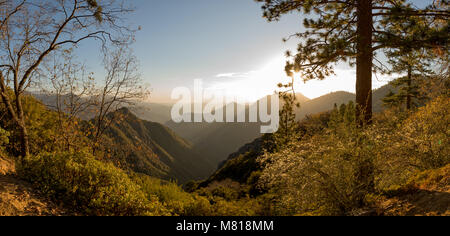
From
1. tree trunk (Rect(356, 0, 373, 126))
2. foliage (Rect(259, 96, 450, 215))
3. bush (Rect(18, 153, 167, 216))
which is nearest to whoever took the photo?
bush (Rect(18, 153, 167, 216))

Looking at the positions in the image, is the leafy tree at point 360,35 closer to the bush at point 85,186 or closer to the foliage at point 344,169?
the foliage at point 344,169

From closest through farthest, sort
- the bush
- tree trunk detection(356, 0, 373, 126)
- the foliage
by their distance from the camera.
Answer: the bush
the foliage
tree trunk detection(356, 0, 373, 126)

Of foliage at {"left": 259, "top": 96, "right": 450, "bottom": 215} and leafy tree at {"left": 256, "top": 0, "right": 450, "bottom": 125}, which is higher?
leafy tree at {"left": 256, "top": 0, "right": 450, "bottom": 125}

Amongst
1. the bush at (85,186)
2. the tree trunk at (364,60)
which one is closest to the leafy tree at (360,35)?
the tree trunk at (364,60)

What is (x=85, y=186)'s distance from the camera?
170 inches

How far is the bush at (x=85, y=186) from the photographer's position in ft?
12.8

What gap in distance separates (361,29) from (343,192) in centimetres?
482

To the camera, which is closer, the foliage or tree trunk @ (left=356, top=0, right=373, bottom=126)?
the foliage

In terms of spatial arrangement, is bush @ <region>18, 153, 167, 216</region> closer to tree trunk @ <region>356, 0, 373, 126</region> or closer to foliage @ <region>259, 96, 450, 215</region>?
foliage @ <region>259, 96, 450, 215</region>

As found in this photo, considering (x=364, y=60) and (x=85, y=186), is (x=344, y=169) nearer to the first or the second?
(x=364, y=60)

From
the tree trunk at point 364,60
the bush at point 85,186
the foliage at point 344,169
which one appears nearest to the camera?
the bush at point 85,186

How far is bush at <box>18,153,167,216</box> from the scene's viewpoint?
3.92m

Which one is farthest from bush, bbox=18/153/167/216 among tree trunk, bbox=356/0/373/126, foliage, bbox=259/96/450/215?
tree trunk, bbox=356/0/373/126

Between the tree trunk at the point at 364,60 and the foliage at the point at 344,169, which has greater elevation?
the tree trunk at the point at 364,60
